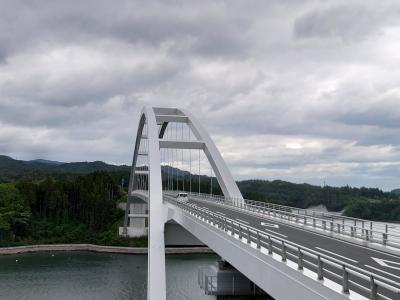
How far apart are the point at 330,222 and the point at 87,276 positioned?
3750cm

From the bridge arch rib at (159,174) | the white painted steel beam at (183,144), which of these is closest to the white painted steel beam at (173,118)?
the bridge arch rib at (159,174)

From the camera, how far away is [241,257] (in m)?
14.9

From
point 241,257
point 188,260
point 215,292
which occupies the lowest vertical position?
point 188,260

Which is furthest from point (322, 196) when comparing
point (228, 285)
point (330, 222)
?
point (330, 222)

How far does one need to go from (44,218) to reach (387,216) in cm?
6165

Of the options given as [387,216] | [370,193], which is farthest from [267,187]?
[387,216]

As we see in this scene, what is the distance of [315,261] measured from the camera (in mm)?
12719

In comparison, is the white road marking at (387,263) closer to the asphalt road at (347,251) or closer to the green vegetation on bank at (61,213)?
the asphalt road at (347,251)

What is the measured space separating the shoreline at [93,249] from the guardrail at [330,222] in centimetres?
2611

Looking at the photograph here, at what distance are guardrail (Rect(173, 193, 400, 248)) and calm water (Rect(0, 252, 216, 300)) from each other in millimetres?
10610

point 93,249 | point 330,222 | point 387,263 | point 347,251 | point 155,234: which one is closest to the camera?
point 387,263

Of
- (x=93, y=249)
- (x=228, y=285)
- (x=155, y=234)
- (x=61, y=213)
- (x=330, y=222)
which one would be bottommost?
(x=93, y=249)

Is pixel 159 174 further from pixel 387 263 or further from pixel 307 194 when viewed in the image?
pixel 307 194

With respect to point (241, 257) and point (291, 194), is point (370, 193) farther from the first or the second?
point (241, 257)
